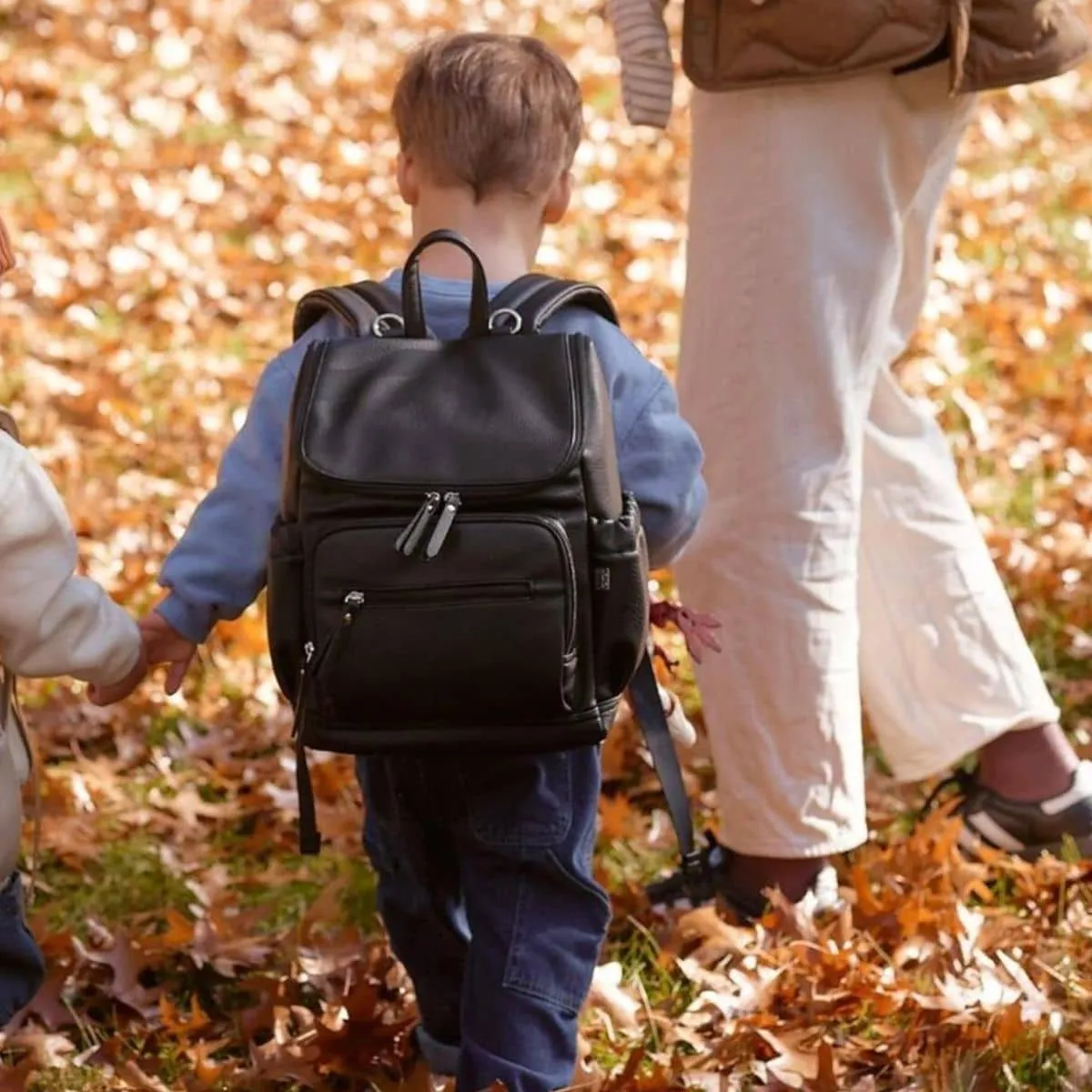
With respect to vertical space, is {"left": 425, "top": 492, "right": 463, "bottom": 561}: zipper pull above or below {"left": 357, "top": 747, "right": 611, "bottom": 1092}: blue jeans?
above

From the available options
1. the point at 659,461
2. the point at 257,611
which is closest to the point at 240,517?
the point at 659,461

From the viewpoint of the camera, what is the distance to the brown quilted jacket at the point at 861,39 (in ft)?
9.91

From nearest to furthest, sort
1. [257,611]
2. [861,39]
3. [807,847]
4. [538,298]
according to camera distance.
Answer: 1. [538,298]
2. [861,39]
3. [807,847]
4. [257,611]

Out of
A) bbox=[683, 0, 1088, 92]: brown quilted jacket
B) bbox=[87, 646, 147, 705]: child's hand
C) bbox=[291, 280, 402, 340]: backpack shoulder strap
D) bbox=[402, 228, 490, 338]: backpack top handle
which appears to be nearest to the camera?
bbox=[402, 228, 490, 338]: backpack top handle

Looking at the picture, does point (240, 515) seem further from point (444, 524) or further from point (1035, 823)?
point (1035, 823)

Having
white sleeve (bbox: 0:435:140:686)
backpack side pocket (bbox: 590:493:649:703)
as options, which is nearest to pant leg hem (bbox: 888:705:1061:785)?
backpack side pocket (bbox: 590:493:649:703)

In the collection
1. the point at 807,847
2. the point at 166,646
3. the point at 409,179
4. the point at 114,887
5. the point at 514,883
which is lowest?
the point at 114,887

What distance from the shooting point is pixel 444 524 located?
233cm

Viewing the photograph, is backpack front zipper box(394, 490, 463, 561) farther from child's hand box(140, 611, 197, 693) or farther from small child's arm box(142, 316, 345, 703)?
child's hand box(140, 611, 197, 693)

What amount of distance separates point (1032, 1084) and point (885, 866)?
0.71 metres

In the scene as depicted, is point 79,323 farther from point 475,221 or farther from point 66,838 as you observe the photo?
point 475,221

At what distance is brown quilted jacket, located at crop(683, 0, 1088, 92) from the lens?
3.02 meters

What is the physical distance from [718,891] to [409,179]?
1.50 m

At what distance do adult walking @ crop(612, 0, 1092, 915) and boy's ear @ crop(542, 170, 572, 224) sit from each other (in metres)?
0.50
